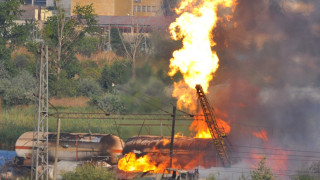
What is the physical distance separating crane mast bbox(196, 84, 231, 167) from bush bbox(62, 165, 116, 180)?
30.6 ft

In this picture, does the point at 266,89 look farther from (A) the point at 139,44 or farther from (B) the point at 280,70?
(A) the point at 139,44

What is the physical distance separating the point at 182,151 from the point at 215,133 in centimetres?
332

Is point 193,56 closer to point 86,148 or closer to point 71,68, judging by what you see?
point 86,148

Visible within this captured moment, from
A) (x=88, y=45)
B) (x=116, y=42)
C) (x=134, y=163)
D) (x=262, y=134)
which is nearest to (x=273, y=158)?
(x=262, y=134)

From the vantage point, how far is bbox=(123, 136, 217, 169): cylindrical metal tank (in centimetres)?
6375

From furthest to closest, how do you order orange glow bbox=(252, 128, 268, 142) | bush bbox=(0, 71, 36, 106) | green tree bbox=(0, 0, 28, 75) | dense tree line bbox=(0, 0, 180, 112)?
green tree bbox=(0, 0, 28, 75), dense tree line bbox=(0, 0, 180, 112), bush bbox=(0, 71, 36, 106), orange glow bbox=(252, 128, 268, 142)

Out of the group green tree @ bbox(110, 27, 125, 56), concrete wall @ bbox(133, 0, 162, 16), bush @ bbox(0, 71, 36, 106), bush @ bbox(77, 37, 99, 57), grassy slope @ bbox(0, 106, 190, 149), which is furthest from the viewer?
concrete wall @ bbox(133, 0, 162, 16)

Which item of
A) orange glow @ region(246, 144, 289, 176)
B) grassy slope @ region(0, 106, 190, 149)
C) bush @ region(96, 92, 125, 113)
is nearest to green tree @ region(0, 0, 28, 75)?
grassy slope @ region(0, 106, 190, 149)

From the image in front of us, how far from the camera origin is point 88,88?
3971 inches

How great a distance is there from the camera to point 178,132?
75000 mm

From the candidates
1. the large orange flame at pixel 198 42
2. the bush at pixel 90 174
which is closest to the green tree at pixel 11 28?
the large orange flame at pixel 198 42

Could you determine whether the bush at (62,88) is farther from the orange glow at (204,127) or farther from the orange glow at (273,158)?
the orange glow at (273,158)

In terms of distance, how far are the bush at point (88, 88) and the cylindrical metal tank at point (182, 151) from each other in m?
34.7

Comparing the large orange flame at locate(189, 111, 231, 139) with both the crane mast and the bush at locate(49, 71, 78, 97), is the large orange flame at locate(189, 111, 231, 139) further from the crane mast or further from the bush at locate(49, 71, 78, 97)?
the bush at locate(49, 71, 78, 97)
